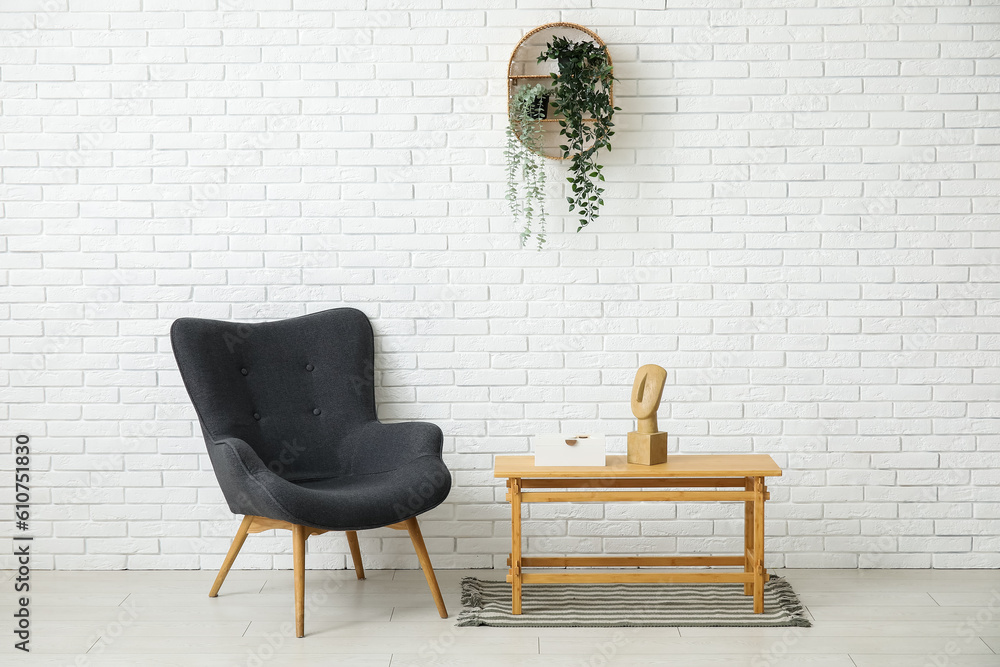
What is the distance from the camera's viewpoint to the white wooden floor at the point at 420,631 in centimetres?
243

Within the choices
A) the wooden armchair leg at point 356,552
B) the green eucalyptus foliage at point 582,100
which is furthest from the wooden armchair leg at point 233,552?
the green eucalyptus foliage at point 582,100

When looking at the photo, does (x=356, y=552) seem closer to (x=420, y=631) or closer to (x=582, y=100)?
(x=420, y=631)

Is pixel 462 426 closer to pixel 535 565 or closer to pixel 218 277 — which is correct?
pixel 535 565

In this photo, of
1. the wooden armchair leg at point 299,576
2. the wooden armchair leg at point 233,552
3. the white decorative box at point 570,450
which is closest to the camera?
the wooden armchair leg at point 299,576

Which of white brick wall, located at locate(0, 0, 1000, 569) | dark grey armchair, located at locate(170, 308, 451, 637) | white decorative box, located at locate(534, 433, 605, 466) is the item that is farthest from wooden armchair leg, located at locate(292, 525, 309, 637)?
white decorative box, located at locate(534, 433, 605, 466)

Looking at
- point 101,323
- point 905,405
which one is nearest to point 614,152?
point 905,405

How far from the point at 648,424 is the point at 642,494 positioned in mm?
231

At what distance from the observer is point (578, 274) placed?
3150mm

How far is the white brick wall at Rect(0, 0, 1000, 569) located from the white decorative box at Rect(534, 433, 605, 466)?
0.48 m

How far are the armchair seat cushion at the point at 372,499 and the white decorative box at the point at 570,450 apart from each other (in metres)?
0.33

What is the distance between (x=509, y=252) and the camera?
3.15m

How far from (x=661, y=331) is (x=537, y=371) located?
1.62 ft

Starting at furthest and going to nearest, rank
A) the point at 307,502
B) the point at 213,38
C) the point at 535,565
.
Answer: the point at 213,38, the point at 535,565, the point at 307,502

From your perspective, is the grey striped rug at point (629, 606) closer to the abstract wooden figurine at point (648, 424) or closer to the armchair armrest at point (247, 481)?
the abstract wooden figurine at point (648, 424)
